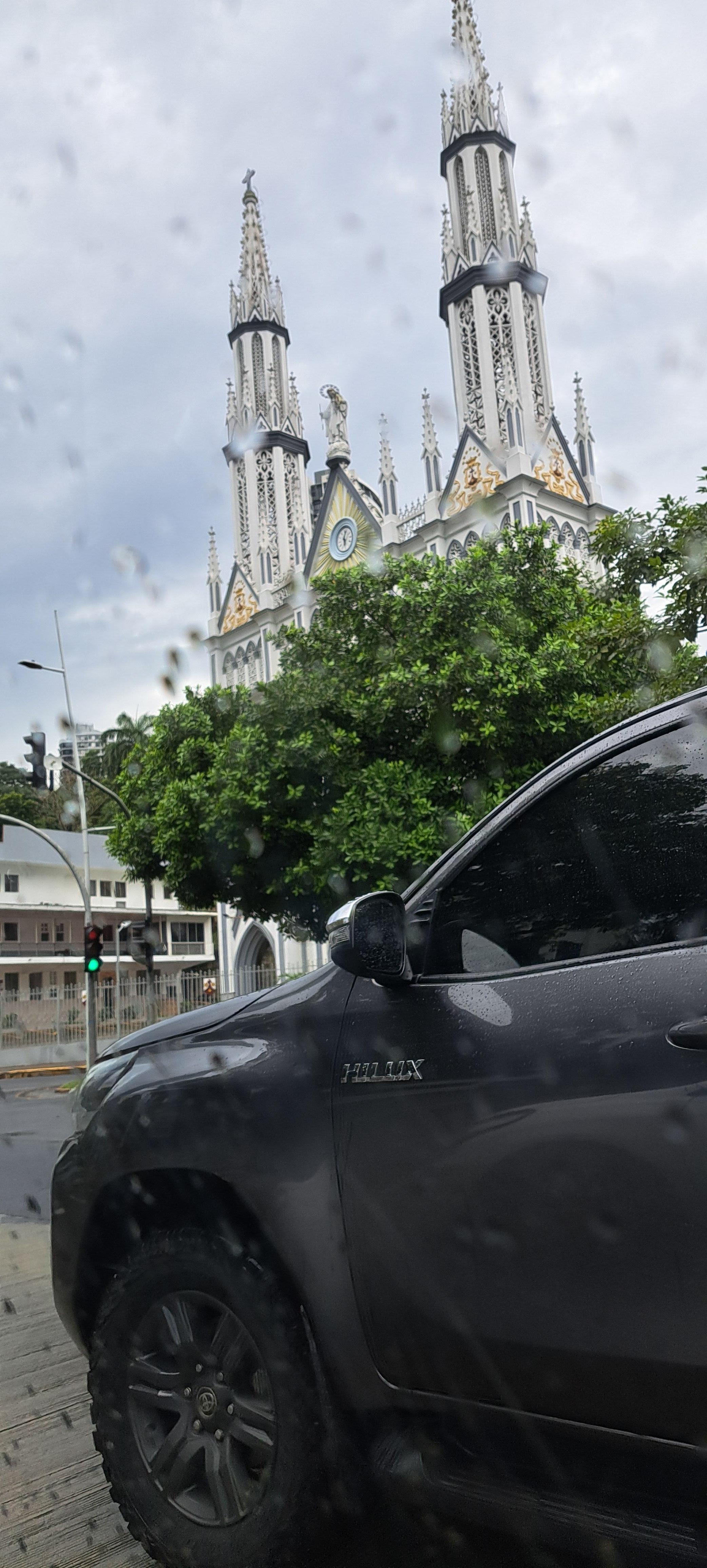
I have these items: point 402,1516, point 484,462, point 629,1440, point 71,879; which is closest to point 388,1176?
point 629,1440

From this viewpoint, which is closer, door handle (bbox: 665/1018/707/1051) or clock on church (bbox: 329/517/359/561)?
door handle (bbox: 665/1018/707/1051)

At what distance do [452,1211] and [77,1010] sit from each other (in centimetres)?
3163

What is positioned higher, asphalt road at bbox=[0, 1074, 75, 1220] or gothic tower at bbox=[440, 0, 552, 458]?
gothic tower at bbox=[440, 0, 552, 458]

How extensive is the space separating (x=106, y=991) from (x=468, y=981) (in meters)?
41.8

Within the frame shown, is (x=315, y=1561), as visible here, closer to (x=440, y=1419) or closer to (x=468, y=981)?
(x=440, y=1419)

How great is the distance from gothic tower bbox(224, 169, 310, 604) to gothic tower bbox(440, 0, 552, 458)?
12220 millimetres

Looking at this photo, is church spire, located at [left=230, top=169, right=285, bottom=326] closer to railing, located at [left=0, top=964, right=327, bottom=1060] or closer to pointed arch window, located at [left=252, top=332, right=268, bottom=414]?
pointed arch window, located at [left=252, top=332, right=268, bottom=414]

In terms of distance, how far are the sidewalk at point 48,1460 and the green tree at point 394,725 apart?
44.5 ft

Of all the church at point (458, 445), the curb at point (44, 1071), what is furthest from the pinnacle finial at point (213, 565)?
the curb at point (44, 1071)

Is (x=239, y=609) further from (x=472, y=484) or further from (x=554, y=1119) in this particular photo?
(x=554, y=1119)

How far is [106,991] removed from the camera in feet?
138

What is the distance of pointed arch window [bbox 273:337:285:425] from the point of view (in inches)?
2122

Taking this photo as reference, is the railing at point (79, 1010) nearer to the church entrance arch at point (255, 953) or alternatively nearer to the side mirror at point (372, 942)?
the church entrance arch at point (255, 953)

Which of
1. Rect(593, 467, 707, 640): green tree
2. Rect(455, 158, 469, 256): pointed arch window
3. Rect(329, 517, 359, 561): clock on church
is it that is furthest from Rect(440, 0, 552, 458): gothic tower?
Rect(593, 467, 707, 640): green tree
